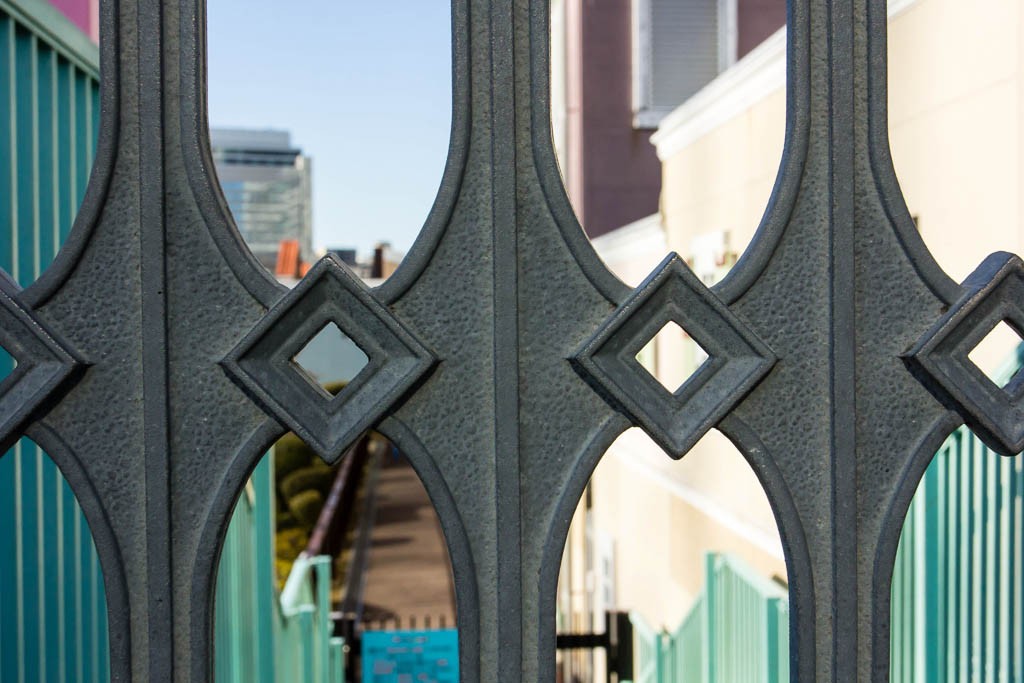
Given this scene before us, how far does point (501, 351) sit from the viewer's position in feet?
2.94

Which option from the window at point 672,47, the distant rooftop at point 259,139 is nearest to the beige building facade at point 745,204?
the window at point 672,47

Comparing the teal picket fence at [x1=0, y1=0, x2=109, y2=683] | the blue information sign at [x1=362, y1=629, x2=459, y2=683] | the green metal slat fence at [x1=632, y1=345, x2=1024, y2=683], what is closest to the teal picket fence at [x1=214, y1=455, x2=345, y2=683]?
the teal picket fence at [x1=0, y1=0, x2=109, y2=683]

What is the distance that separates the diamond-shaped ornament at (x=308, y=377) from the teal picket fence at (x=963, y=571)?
1189mm

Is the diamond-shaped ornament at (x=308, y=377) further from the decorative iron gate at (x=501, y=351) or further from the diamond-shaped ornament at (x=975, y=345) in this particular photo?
the diamond-shaped ornament at (x=975, y=345)

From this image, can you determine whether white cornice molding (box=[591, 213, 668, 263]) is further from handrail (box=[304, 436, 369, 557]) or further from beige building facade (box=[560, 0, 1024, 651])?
handrail (box=[304, 436, 369, 557])

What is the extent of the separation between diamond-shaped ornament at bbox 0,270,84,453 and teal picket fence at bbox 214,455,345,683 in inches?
36.9

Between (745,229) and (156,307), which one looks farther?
(745,229)

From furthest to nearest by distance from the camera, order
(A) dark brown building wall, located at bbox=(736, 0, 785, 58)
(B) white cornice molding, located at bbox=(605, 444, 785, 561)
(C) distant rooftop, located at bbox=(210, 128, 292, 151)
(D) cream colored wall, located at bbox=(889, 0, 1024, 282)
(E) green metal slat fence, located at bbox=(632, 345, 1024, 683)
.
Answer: (C) distant rooftop, located at bbox=(210, 128, 292, 151), (A) dark brown building wall, located at bbox=(736, 0, 785, 58), (B) white cornice molding, located at bbox=(605, 444, 785, 561), (D) cream colored wall, located at bbox=(889, 0, 1024, 282), (E) green metal slat fence, located at bbox=(632, 345, 1024, 683)

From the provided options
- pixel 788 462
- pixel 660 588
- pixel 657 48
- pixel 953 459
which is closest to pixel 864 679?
pixel 788 462

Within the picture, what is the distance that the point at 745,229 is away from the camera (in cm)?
538

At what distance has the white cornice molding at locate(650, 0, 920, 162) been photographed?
4.60 m

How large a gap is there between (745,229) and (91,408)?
4881 mm

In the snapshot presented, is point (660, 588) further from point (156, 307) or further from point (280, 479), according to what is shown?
point (280, 479)

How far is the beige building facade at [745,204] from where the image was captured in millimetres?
3143
